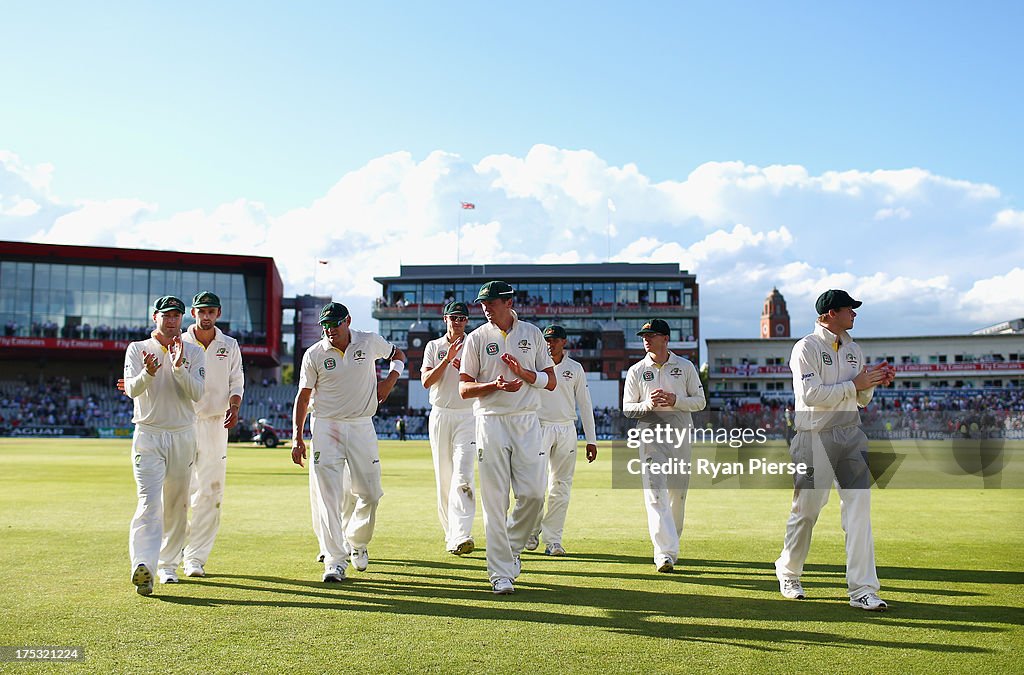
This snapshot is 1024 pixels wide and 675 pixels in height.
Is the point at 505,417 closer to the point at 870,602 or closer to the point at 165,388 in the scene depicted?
the point at 165,388

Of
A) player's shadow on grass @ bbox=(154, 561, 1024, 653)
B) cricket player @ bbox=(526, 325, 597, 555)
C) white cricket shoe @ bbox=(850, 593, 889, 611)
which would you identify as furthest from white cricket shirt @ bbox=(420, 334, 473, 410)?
white cricket shoe @ bbox=(850, 593, 889, 611)

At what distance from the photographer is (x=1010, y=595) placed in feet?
23.1

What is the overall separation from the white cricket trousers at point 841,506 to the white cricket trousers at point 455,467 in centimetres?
306

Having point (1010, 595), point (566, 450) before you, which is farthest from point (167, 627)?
point (1010, 595)

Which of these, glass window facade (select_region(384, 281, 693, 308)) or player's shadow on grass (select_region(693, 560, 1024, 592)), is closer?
player's shadow on grass (select_region(693, 560, 1024, 592))

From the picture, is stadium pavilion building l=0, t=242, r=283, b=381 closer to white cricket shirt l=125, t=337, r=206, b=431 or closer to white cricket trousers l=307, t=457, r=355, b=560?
white cricket trousers l=307, t=457, r=355, b=560

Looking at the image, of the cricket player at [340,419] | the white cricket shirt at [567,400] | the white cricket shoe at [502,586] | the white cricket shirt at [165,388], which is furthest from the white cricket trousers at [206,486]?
the white cricket shirt at [567,400]

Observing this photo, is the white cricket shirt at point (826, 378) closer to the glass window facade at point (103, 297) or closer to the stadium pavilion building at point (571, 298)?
the glass window facade at point (103, 297)

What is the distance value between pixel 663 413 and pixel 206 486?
4.52 m

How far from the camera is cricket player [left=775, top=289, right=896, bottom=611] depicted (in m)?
6.73

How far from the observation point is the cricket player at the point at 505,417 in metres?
7.32

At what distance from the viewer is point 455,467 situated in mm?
9289

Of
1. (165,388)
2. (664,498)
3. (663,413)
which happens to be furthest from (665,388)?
(165,388)

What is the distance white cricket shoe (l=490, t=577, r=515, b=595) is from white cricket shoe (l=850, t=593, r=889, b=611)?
2607 mm
